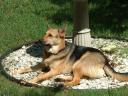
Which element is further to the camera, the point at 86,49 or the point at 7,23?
the point at 7,23

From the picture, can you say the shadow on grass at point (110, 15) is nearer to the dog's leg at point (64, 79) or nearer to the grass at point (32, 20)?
the grass at point (32, 20)

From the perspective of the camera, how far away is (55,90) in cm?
743

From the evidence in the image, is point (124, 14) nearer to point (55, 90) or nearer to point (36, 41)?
point (36, 41)

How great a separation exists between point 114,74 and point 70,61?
2.44 ft

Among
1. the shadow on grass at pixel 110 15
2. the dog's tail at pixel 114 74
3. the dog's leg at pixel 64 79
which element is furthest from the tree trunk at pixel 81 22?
the shadow on grass at pixel 110 15

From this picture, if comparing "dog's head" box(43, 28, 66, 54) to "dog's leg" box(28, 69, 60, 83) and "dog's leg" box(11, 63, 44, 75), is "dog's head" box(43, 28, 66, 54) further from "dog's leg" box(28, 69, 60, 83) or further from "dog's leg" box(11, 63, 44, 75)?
"dog's leg" box(11, 63, 44, 75)

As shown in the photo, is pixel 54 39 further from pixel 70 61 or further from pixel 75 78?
pixel 75 78

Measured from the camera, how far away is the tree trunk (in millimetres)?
8773

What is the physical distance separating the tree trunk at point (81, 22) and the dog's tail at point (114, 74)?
1.13 m

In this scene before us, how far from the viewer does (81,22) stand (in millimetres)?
8805

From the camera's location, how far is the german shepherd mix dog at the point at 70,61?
25.7 ft

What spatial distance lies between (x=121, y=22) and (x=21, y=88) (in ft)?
13.3


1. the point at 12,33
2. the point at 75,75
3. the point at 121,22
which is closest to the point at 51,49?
the point at 75,75

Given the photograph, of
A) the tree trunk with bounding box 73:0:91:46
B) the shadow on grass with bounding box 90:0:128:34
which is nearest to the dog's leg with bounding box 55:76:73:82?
the tree trunk with bounding box 73:0:91:46
